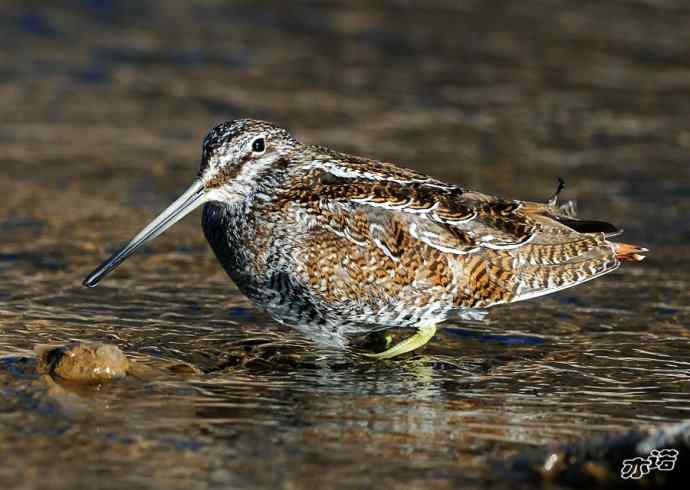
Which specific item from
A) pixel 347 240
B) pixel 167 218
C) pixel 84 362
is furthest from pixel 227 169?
pixel 84 362

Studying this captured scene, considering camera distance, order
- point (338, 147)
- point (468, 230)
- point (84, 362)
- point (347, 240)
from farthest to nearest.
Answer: point (338, 147)
point (468, 230)
point (347, 240)
point (84, 362)

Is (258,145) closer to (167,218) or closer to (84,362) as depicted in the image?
(167,218)

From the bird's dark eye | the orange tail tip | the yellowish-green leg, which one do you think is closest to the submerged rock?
the bird's dark eye

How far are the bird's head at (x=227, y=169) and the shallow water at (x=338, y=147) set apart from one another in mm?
669

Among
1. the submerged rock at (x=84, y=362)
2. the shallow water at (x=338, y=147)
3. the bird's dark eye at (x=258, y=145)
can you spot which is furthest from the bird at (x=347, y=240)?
the submerged rock at (x=84, y=362)

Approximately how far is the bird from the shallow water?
0.38 meters

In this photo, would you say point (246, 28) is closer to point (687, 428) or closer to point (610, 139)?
point (610, 139)

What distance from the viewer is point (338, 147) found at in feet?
41.1

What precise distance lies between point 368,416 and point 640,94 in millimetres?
8482

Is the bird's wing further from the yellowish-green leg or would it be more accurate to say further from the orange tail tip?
the yellowish-green leg

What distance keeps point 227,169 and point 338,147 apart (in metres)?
4.92

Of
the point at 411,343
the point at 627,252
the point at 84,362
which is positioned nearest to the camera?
the point at 84,362

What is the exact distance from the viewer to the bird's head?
759 centimetres

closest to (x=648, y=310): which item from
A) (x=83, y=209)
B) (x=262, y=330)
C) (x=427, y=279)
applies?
(x=427, y=279)
